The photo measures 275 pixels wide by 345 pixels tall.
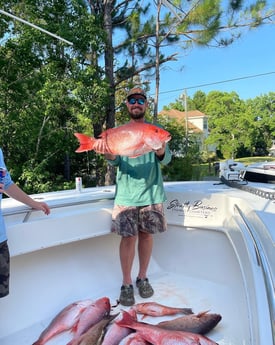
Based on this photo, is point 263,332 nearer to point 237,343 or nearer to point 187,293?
point 237,343

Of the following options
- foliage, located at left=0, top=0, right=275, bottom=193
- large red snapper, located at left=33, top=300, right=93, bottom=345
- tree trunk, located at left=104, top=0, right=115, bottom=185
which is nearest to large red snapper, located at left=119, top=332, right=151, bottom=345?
large red snapper, located at left=33, top=300, right=93, bottom=345

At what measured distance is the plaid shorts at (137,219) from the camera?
8.32 ft

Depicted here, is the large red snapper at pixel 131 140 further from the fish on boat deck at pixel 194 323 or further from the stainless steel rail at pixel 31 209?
the fish on boat deck at pixel 194 323

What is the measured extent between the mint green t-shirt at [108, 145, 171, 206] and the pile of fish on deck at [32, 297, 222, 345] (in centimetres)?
75

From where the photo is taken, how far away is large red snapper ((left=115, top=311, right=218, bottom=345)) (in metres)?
1.96

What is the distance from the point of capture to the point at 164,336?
203cm

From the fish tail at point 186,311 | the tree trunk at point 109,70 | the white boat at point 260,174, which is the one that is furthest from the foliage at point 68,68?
the fish tail at point 186,311

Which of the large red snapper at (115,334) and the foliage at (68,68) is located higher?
the foliage at (68,68)

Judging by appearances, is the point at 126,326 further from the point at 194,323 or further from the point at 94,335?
the point at 194,323

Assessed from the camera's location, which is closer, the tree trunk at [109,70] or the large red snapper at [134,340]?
the large red snapper at [134,340]

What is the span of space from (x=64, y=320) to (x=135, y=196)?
96cm

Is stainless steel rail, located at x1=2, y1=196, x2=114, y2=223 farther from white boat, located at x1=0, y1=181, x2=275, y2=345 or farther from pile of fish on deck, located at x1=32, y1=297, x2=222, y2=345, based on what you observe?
pile of fish on deck, located at x1=32, y1=297, x2=222, y2=345

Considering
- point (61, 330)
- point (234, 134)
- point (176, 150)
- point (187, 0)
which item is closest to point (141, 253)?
point (61, 330)

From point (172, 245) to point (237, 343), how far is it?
4.04 ft
